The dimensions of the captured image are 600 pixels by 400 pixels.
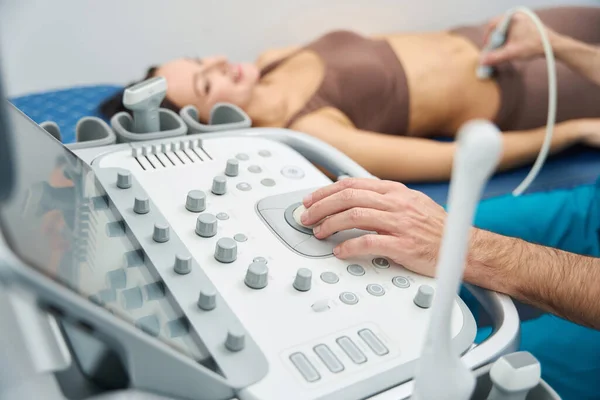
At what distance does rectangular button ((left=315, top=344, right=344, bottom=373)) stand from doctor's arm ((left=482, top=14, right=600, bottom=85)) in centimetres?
122

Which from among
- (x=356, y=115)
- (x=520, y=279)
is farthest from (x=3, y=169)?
(x=356, y=115)

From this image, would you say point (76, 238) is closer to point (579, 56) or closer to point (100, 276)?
point (100, 276)

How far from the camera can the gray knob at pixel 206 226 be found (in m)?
0.66

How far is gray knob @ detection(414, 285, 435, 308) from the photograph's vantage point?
1.96 ft

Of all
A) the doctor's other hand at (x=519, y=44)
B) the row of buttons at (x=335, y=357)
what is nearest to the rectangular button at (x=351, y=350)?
the row of buttons at (x=335, y=357)

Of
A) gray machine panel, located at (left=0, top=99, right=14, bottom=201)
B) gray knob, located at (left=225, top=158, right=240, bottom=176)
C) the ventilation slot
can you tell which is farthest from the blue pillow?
gray machine panel, located at (left=0, top=99, right=14, bottom=201)

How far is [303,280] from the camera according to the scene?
23.5 inches

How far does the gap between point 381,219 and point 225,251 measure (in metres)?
0.21

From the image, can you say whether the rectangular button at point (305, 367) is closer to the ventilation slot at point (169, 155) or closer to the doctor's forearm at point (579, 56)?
the ventilation slot at point (169, 155)

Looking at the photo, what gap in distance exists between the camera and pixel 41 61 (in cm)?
155

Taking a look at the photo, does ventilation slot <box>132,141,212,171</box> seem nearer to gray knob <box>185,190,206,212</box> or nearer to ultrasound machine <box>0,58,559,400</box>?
ultrasound machine <box>0,58,559,400</box>

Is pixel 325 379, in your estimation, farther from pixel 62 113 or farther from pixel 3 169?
pixel 62 113

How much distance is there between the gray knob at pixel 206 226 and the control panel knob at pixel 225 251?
38 mm

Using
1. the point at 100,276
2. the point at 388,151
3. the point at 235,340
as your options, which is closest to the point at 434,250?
the point at 235,340
